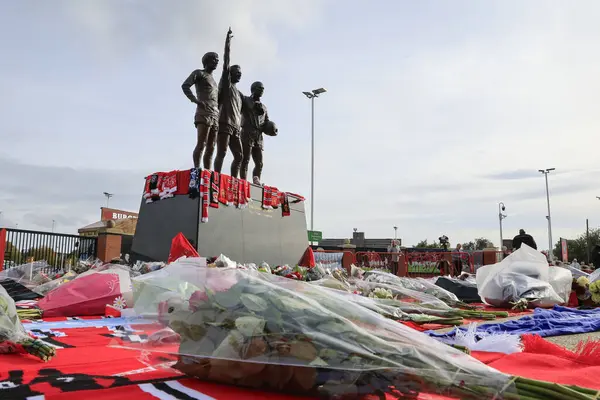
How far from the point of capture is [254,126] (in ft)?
33.4

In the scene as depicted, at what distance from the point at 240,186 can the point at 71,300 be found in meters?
4.56

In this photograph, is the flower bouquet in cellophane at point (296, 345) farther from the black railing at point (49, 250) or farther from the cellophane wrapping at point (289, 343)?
the black railing at point (49, 250)

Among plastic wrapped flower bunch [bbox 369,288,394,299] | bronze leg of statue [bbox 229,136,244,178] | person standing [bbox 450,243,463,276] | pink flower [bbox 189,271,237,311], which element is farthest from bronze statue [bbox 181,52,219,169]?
Result: person standing [bbox 450,243,463,276]

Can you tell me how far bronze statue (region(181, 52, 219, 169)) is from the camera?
7.93 metres

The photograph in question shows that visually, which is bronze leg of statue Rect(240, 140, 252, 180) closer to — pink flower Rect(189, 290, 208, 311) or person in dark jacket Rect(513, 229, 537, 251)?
person in dark jacket Rect(513, 229, 537, 251)

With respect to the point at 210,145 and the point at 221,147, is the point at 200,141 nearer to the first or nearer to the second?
the point at 210,145

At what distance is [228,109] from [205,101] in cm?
99

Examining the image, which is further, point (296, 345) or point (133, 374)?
point (133, 374)

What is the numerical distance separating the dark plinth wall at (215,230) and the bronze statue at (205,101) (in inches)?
41.2

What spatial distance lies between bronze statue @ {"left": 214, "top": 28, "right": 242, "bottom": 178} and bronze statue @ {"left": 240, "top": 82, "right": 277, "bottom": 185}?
0.76 m

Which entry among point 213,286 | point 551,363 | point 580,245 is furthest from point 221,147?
point 580,245

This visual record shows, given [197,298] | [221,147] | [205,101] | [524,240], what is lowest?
[197,298]

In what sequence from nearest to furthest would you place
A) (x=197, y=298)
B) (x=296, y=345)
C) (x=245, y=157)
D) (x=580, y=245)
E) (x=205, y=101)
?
1. (x=296, y=345)
2. (x=197, y=298)
3. (x=205, y=101)
4. (x=245, y=157)
5. (x=580, y=245)

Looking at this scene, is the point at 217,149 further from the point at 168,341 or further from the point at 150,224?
the point at 168,341
